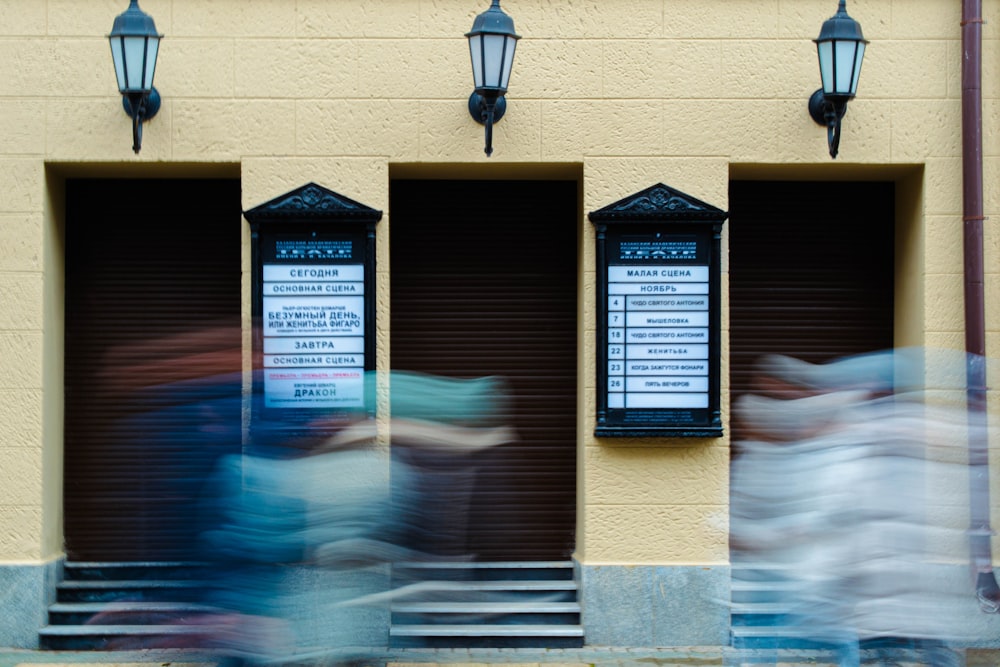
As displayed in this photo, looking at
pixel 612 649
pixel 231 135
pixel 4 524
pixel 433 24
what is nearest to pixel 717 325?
pixel 612 649

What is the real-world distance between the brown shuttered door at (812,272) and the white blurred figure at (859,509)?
263 cm

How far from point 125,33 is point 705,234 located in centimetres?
394

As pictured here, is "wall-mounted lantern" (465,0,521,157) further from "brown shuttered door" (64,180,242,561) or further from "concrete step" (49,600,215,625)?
"concrete step" (49,600,215,625)

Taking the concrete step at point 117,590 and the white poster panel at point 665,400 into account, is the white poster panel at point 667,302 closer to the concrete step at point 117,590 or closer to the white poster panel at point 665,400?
the white poster panel at point 665,400

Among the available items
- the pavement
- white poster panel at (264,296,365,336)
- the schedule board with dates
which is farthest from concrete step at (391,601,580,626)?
white poster panel at (264,296,365,336)

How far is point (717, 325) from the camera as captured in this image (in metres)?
8.19

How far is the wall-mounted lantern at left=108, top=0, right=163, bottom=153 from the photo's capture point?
7.58 metres

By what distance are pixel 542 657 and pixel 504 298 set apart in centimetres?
251

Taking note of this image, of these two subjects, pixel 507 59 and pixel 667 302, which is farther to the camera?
pixel 667 302

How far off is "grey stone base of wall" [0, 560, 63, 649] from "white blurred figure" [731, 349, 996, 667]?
4.72 meters

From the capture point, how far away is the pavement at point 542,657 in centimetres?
784

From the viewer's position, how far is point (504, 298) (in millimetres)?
8766

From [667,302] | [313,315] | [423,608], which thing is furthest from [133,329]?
[667,302]

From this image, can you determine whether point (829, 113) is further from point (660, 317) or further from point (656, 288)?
point (660, 317)
